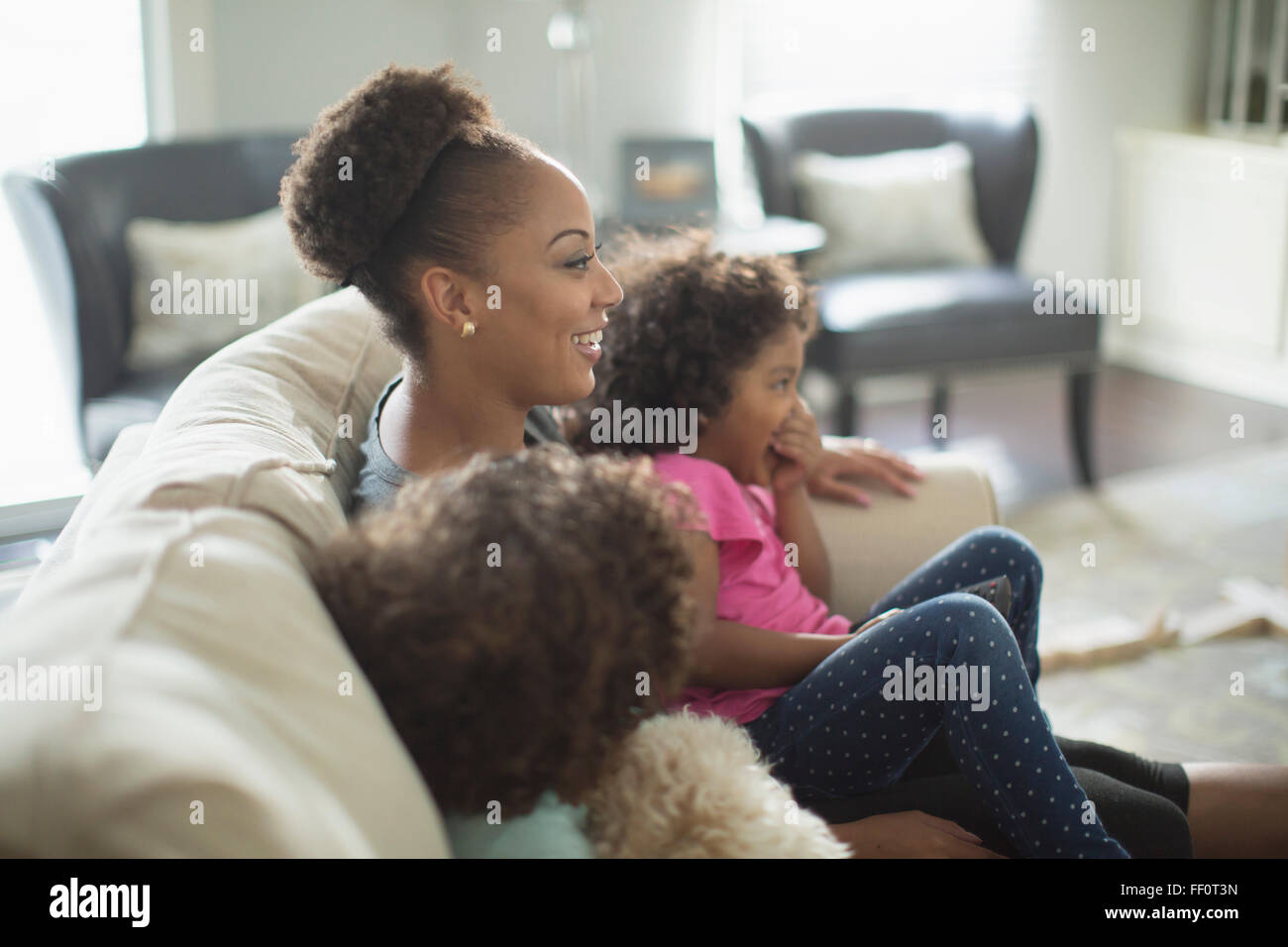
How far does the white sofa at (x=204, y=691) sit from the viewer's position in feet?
1.78

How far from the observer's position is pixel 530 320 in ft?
3.98

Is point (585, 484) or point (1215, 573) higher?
point (585, 484)

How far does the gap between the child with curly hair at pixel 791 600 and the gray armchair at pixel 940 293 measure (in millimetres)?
1491

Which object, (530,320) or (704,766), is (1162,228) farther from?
(704,766)

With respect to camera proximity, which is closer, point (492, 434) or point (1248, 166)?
point (492, 434)

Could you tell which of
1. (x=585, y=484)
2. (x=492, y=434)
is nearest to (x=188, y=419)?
(x=492, y=434)

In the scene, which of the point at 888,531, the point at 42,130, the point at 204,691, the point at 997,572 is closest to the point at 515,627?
the point at 204,691

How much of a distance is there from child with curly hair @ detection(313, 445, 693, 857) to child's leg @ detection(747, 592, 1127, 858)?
0.41 meters

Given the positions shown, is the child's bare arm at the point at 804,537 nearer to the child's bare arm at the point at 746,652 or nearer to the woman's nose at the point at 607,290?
the child's bare arm at the point at 746,652

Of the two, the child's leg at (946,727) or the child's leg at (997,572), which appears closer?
the child's leg at (946,727)

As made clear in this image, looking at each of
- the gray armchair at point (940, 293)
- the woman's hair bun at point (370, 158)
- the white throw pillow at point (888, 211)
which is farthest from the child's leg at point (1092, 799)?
the white throw pillow at point (888, 211)

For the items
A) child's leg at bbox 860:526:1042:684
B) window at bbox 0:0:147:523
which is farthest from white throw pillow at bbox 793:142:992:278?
child's leg at bbox 860:526:1042:684

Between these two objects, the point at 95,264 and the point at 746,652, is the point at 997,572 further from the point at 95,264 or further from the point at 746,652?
the point at 95,264
